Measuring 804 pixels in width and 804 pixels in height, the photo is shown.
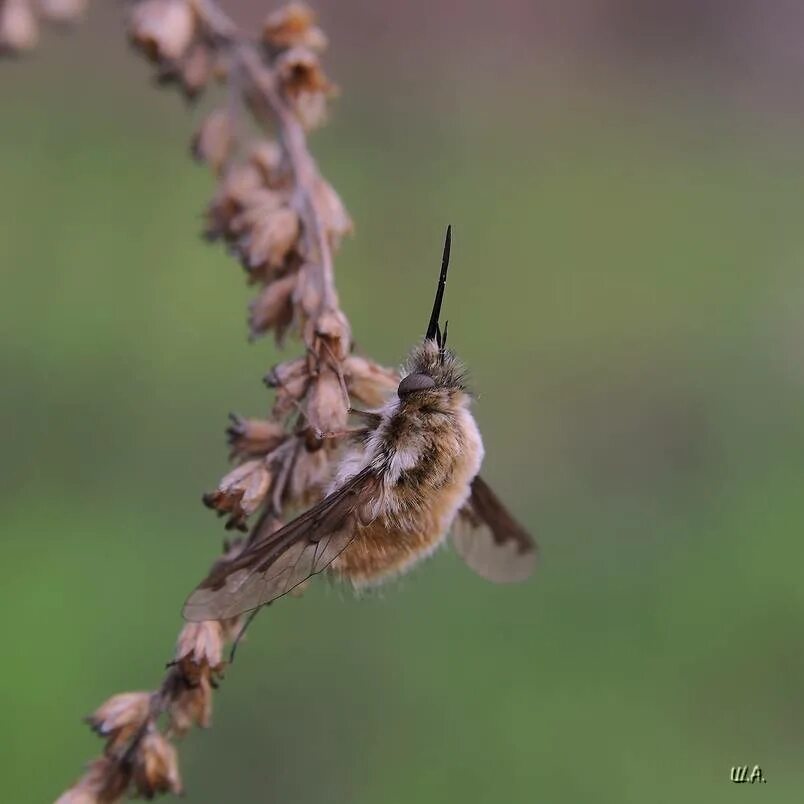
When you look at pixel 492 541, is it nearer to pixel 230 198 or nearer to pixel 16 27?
pixel 230 198

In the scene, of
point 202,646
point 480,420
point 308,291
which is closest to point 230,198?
point 308,291

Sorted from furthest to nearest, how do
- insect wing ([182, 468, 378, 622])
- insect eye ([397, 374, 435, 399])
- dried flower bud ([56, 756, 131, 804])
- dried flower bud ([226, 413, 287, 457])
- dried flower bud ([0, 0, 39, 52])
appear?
dried flower bud ([0, 0, 39, 52]), insect eye ([397, 374, 435, 399]), dried flower bud ([226, 413, 287, 457]), dried flower bud ([56, 756, 131, 804]), insect wing ([182, 468, 378, 622])

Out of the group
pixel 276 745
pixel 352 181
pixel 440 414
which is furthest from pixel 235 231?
pixel 352 181

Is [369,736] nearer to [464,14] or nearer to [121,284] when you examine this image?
[121,284]

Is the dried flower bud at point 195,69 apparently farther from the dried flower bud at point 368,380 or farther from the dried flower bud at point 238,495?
the dried flower bud at point 238,495

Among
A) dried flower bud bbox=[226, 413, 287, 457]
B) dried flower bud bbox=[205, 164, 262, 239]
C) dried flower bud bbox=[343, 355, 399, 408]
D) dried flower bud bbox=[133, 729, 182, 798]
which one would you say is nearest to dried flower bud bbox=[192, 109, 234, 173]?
dried flower bud bbox=[205, 164, 262, 239]

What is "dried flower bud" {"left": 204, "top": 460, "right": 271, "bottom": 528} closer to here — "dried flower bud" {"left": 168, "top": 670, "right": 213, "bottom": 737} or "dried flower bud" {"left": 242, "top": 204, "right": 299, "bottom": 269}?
"dried flower bud" {"left": 168, "top": 670, "right": 213, "bottom": 737}
